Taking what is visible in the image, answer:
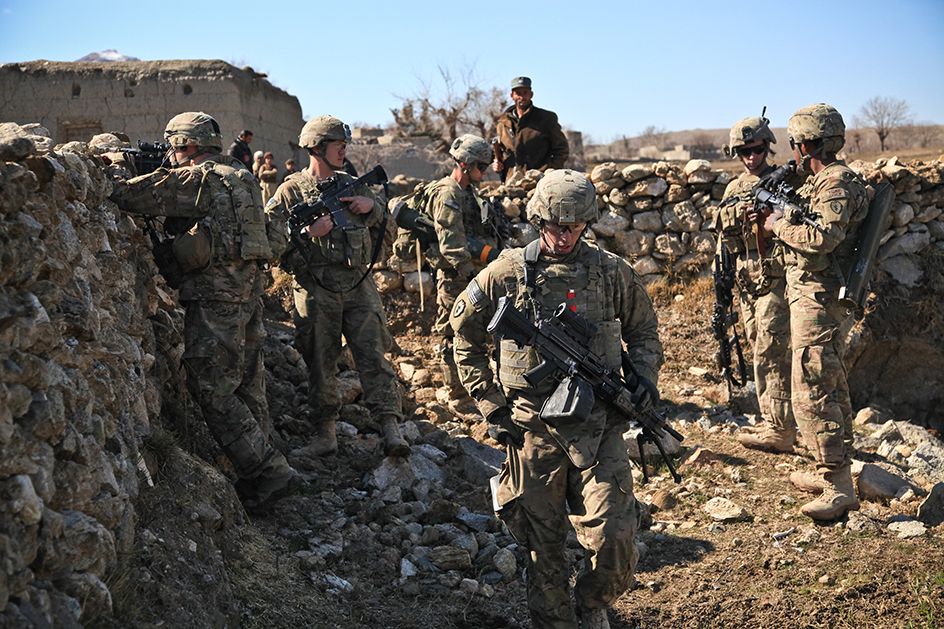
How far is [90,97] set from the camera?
11766 millimetres

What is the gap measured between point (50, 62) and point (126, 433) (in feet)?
34.8

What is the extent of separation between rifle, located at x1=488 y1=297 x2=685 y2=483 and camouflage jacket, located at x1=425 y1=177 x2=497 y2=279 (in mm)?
3003

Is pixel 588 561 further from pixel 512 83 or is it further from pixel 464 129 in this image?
pixel 464 129

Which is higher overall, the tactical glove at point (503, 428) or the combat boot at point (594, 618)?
the tactical glove at point (503, 428)

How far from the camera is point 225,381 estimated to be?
171 inches

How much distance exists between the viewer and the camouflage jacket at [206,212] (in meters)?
4.20

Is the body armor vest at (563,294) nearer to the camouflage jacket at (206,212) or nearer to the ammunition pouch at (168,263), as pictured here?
the camouflage jacket at (206,212)

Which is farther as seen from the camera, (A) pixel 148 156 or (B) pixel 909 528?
(B) pixel 909 528

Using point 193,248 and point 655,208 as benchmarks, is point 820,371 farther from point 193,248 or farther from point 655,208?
point 655,208

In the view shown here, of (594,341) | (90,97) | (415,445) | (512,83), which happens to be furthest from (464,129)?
(594,341)

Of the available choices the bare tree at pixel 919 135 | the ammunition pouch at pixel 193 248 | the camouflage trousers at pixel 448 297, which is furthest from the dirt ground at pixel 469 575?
the bare tree at pixel 919 135

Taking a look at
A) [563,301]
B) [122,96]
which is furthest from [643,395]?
[122,96]

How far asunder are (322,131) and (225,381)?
6.23 ft

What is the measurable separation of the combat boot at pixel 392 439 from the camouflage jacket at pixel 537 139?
445 cm
